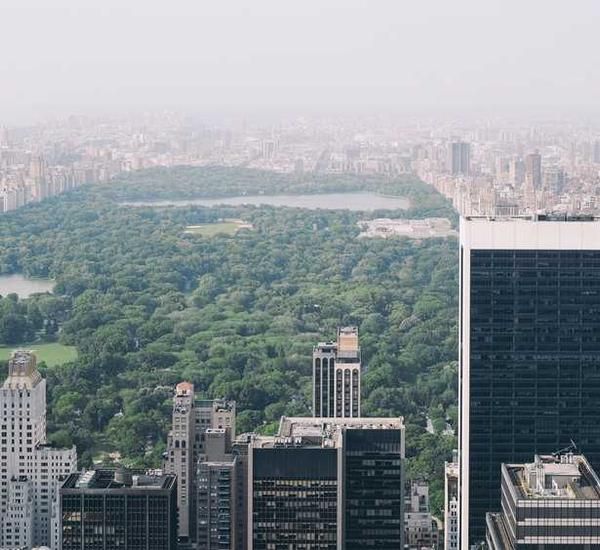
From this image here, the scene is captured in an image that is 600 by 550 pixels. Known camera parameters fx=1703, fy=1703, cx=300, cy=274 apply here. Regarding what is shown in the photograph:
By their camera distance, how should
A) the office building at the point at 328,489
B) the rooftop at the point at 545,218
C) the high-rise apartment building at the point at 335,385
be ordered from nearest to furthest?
the office building at the point at 328,489, the rooftop at the point at 545,218, the high-rise apartment building at the point at 335,385

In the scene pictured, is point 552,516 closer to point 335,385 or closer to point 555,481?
point 555,481

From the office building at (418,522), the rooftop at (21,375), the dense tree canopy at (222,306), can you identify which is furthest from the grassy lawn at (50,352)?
the office building at (418,522)

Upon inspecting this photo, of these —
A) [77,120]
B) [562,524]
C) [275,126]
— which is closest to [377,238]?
[275,126]

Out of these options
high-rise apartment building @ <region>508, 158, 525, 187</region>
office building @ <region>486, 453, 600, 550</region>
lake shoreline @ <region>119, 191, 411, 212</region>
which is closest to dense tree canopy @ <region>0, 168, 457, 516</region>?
lake shoreline @ <region>119, 191, 411, 212</region>

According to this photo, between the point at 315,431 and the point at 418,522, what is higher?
the point at 315,431

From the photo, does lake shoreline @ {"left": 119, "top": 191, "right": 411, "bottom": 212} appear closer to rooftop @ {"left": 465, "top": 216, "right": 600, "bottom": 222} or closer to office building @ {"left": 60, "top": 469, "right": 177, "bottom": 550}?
rooftop @ {"left": 465, "top": 216, "right": 600, "bottom": 222}

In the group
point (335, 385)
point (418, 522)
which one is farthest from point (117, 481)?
point (335, 385)

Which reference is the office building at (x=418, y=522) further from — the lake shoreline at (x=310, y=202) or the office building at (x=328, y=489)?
the lake shoreline at (x=310, y=202)
